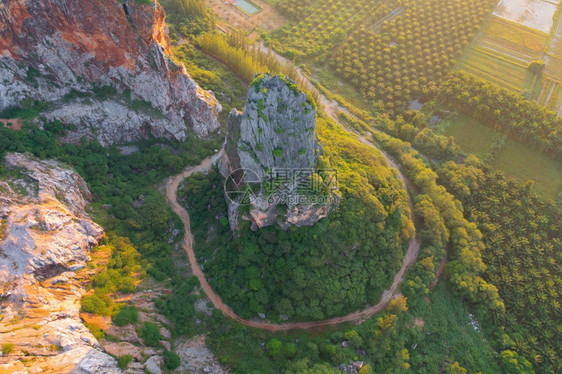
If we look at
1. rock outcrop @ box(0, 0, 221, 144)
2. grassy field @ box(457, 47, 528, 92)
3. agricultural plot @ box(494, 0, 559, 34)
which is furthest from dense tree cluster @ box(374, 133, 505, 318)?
agricultural plot @ box(494, 0, 559, 34)

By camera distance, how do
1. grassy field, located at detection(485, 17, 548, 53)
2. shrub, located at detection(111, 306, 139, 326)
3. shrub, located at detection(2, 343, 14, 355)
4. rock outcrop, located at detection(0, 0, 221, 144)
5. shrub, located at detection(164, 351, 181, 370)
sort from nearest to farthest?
1. shrub, located at detection(2, 343, 14, 355)
2. shrub, located at detection(111, 306, 139, 326)
3. shrub, located at detection(164, 351, 181, 370)
4. rock outcrop, located at detection(0, 0, 221, 144)
5. grassy field, located at detection(485, 17, 548, 53)

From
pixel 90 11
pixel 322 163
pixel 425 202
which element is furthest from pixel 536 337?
pixel 90 11

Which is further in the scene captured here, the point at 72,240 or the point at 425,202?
the point at 425,202

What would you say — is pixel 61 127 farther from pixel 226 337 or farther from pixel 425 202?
pixel 425 202

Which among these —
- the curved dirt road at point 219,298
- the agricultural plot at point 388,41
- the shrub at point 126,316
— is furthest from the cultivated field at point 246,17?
the shrub at point 126,316

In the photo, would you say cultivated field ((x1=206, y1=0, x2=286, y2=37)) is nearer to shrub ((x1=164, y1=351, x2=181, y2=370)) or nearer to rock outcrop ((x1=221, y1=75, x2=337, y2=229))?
rock outcrop ((x1=221, y1=75, x2=337, y2=229))

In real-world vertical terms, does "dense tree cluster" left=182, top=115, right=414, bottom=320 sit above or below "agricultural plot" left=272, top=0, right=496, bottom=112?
below

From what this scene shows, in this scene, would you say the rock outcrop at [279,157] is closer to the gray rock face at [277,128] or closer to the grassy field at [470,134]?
the gray rock face at [277,128]
